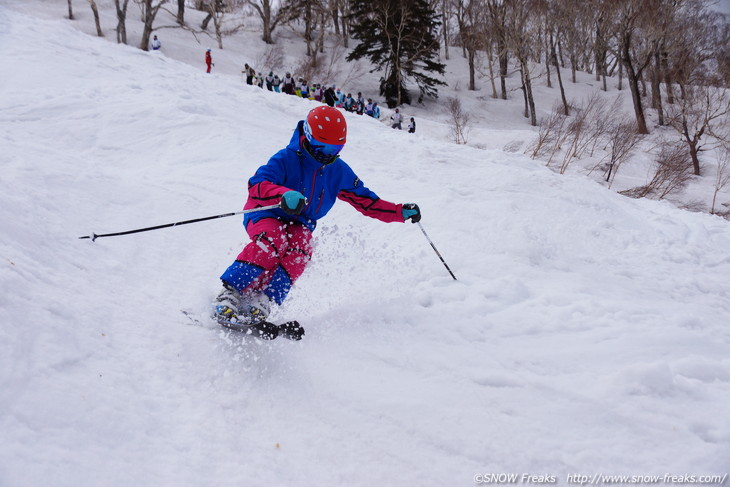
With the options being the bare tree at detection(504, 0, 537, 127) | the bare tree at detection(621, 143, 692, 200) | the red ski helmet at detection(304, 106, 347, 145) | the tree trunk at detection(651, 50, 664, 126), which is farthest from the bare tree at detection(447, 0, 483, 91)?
the red ski helmet at detection(304, 106, 347, 145)

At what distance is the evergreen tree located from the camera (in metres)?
26.0

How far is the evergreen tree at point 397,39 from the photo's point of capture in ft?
85.1

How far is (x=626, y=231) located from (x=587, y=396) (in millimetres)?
3856

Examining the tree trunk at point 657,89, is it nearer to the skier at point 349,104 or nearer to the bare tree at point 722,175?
the bare tree at point 722,175

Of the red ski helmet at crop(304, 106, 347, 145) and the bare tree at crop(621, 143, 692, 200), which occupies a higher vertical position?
the red ski helmet at crop(304, 106, 347, 145)

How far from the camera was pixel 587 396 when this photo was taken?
2316 mm

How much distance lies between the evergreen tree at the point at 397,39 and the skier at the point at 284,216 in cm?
2497

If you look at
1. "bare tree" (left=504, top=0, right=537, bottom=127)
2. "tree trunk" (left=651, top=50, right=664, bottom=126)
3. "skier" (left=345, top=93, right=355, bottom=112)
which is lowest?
"skier" (left=345, top=93, right=355, bottom=112)

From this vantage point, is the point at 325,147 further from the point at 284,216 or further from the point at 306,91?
the point at 306,91

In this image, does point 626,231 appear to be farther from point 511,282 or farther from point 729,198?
point 729,198

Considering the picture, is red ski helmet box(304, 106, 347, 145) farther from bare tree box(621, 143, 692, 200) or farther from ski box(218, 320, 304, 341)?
bare tree box(621, 143, 692, 200)

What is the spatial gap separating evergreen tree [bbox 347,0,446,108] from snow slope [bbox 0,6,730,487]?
22927 mm

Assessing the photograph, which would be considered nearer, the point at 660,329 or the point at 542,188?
the point at 660,329

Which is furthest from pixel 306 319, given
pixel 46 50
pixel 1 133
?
pixel 46 50
